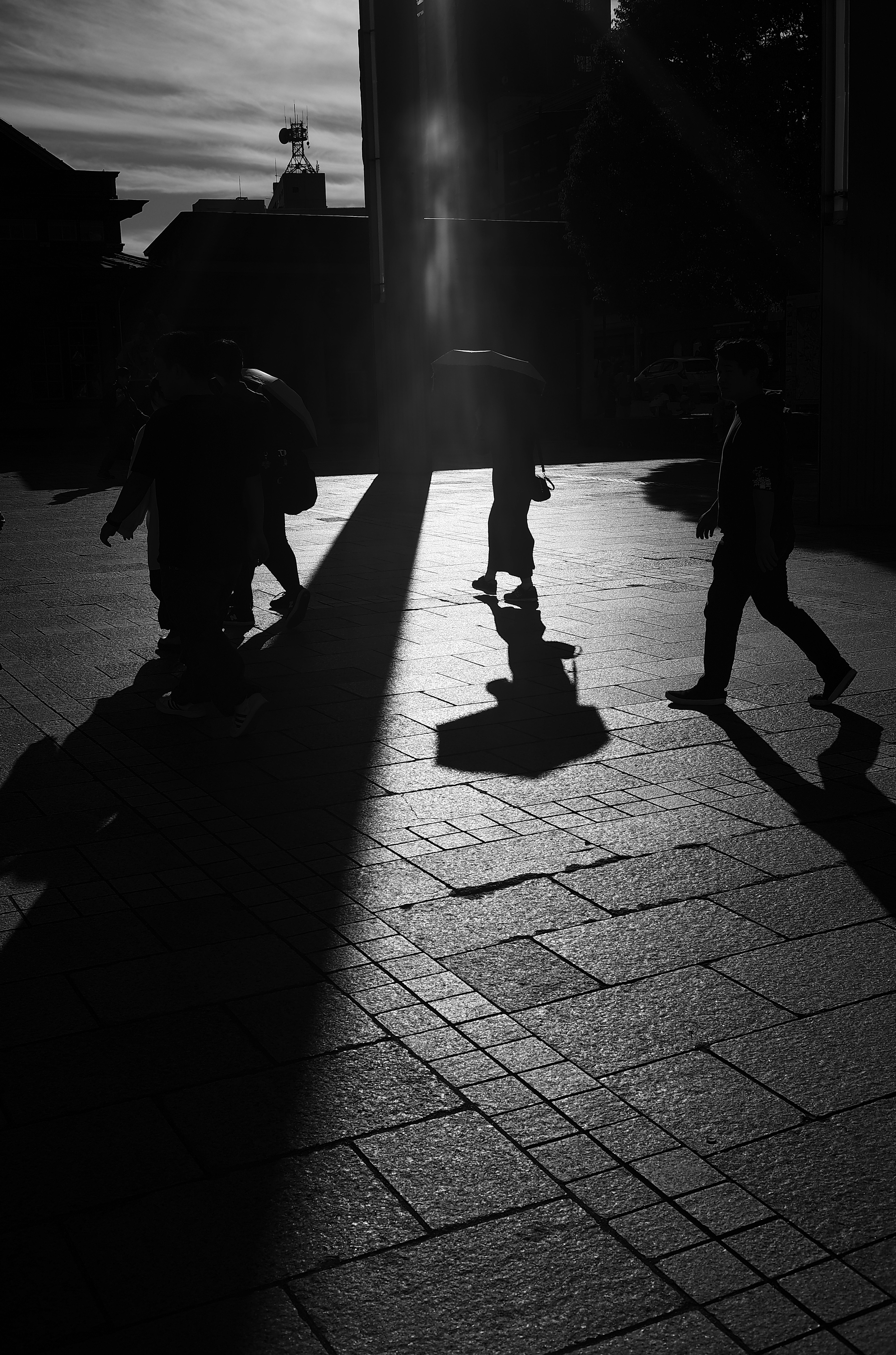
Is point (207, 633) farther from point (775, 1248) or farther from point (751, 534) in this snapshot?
point (775, 1248)

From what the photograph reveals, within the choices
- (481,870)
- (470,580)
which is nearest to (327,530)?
(470,580)

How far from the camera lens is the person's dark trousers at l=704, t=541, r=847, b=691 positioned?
20.8 ft

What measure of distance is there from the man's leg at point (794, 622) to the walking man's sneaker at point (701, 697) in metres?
0.41

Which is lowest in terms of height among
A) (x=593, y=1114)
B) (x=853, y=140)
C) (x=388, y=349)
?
(x=593, y=1114)

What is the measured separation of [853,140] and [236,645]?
8.66 m

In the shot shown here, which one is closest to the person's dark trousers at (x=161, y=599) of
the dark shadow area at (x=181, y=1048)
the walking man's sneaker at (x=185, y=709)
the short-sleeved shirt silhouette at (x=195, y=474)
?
the short-sleeved shirt silhouette at (x=195, y=474)

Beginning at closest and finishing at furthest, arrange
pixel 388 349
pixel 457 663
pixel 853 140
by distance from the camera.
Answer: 1. pixel 457 663
2. pixel 853 140
3. pixel 388 349

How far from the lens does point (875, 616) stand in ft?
28.6

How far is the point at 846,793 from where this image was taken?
16.7 feet

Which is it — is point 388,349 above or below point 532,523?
above

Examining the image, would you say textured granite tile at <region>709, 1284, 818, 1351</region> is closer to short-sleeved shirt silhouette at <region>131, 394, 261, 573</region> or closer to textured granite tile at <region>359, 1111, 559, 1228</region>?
textured granite tile at <region>359, 1111, 559, 1228</region>

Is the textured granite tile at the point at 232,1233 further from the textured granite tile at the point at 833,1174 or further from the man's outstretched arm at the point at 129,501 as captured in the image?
the man's outstretched arm at the point at 129,501

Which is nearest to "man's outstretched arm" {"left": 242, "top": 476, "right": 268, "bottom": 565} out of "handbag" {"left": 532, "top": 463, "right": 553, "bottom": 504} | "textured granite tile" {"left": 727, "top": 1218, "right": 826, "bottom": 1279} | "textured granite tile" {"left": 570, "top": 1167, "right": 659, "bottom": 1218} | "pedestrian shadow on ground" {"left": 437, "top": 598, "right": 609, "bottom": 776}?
"pedestrian shadow on ground" {"left": 437, "top": 598, "right": 609, "bottom": 776}

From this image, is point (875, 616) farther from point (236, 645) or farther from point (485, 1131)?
point (485, 1131)
